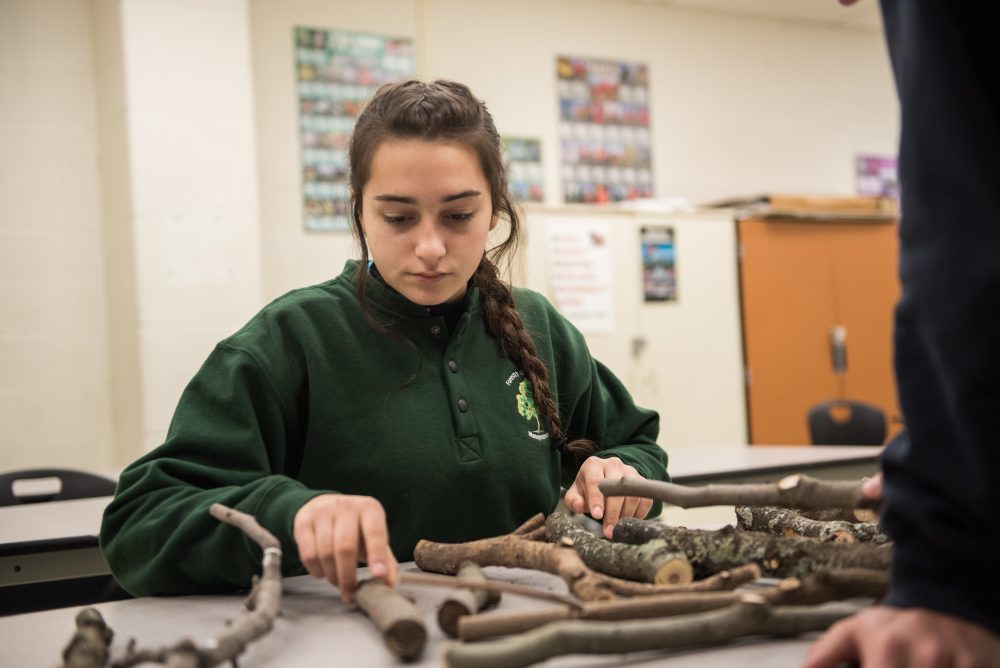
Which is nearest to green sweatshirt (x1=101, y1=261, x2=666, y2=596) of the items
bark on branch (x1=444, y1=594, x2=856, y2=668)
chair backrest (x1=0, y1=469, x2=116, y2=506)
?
bark on branch (x1=444, y1=594, x2=856, y2=668)

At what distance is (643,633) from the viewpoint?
0.68 m

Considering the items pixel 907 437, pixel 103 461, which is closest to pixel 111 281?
pixel 103 461

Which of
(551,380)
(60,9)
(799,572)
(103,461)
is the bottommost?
(103,461)

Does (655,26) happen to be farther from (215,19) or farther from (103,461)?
(103,461)

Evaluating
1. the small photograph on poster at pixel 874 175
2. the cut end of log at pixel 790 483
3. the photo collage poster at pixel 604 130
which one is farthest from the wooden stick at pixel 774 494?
the small photograph on poster at pixel 874 175

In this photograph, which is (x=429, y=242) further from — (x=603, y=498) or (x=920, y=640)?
(x=920, y=640)

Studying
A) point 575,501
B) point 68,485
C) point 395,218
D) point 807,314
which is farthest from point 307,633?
point 807,314

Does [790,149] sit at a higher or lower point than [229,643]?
higher

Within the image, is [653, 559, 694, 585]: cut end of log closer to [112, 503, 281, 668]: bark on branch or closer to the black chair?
[112, 503, 281, 668]: bark on branch

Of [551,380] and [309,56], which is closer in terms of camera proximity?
[551,380]

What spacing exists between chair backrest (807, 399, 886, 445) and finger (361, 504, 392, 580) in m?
3.27

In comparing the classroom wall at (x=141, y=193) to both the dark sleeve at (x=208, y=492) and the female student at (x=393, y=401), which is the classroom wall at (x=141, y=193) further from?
the dark sleeve at (x=208, y=492)

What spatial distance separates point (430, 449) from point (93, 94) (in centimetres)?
370

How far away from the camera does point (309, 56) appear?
4.59 metres
